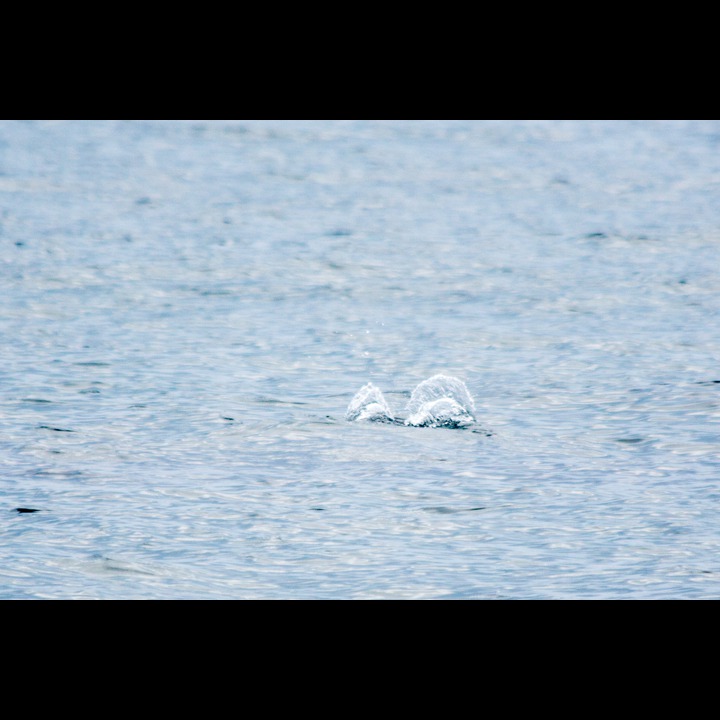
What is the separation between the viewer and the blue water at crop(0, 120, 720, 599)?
598cm

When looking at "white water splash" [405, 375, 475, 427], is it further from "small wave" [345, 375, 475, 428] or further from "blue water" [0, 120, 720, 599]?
"blue water" [0, 120, 720, 599]

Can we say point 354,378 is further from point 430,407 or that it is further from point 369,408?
point 430,407

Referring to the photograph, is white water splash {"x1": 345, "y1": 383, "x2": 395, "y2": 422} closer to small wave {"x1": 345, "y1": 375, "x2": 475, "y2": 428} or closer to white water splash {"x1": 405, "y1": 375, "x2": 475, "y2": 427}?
small wave {"x1": 345, "y1": 375, "x2": 475, "y2": 428}

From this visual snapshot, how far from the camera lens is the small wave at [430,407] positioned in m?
8.18

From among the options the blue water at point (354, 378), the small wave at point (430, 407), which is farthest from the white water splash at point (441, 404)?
the blue water at point (354, 378)

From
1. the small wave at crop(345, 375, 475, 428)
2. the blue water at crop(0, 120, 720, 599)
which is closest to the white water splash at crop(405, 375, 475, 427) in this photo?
the small wave at crop(345, 375, 475, 428)

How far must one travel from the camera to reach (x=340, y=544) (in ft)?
20.0

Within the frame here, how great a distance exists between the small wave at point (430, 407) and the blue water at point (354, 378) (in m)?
0.09

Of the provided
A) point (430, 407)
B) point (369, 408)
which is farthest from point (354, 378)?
point (430, 407)

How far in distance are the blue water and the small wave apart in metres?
0.09

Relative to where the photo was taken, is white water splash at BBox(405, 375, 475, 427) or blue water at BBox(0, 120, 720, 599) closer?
blue water at BBox(0, 120, 720, 599)
